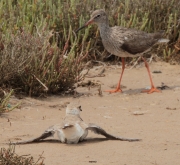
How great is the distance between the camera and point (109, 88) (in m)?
10.5

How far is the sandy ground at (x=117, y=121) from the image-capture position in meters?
6.09

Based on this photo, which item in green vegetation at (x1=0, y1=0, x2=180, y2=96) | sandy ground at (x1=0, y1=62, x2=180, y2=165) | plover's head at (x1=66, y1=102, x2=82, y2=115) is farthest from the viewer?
green vegetation at (x1=0, y1=0, x2=180, y2=96)

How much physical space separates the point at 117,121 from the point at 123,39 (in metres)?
Result: 2.74

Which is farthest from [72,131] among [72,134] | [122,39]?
[122,39]

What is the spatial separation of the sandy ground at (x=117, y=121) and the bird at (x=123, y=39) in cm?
50

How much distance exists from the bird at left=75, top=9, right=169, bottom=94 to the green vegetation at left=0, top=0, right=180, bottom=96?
15.7 inches

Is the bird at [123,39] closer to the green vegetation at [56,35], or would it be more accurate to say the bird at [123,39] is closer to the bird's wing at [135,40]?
the bird's wing at [135,40]

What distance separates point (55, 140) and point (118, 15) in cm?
524

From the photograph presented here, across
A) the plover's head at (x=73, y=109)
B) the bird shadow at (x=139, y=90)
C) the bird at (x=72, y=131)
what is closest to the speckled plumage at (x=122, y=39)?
the bird shadow at (x=139, y=90)

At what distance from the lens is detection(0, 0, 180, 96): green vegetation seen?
903 cm

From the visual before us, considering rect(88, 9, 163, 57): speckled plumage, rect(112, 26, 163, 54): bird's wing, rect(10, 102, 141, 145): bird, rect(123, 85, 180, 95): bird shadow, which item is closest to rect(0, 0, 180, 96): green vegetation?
rect(88, 9, 163, 57): speckled plumage

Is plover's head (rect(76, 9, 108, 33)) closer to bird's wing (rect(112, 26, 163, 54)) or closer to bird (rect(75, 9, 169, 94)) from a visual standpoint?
bird (rect(75, 9, 169, 94))

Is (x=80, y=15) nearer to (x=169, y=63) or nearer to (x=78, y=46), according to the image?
(x=78, y=46)

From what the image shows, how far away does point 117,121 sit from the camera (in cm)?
791
